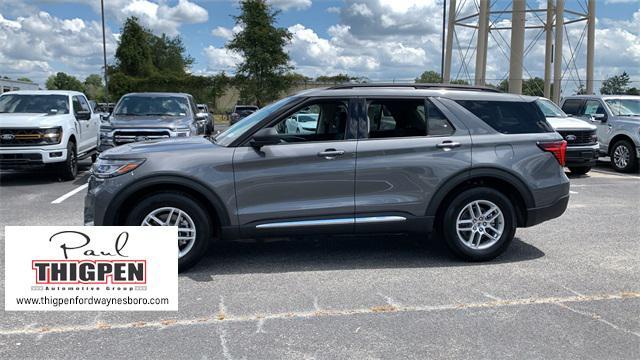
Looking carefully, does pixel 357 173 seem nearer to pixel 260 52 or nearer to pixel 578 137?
pixel 578 137

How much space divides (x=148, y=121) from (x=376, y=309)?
833 cm

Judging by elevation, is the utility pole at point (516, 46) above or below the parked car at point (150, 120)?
above

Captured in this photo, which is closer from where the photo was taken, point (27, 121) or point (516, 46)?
point (27, 121)

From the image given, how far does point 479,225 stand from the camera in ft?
19.1

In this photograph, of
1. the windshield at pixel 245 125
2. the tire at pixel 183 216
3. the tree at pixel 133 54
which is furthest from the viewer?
the tree at pixel 133 54

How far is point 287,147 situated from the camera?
216 inches

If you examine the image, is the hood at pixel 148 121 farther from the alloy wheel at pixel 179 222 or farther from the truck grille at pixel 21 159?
the alloy wheel at pixel 179 222

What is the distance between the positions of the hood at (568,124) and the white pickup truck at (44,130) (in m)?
10.4

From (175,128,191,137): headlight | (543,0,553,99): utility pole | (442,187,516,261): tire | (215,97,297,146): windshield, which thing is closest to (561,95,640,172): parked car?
(442,187,516,261): tire

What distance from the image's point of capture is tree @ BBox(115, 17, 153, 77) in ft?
223

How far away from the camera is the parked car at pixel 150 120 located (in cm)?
1126

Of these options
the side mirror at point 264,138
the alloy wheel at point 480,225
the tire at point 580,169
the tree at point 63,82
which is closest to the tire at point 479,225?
the alloy wheel at point 480,225

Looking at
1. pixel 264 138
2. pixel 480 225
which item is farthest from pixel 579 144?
pixel 264 138

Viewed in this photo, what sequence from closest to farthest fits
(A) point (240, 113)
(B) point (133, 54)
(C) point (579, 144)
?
1. (C) point (579, 144)
2. (A) point (240, 113)
3. (B) point (133, 54)
